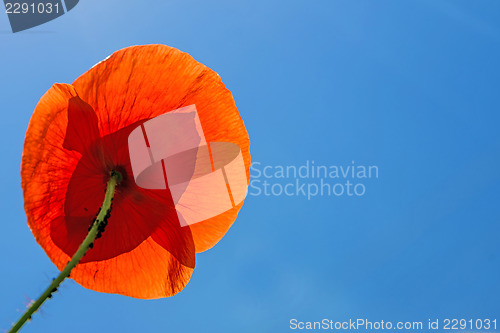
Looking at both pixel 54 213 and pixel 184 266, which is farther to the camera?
pixel 184 266

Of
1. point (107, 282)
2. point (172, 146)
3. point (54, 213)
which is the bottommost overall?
point (107, 282)

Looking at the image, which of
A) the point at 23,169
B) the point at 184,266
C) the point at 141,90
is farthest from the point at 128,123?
the point at 184,266

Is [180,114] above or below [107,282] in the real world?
above

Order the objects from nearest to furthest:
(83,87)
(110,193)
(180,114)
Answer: (110,193), (83,87), (180,114)

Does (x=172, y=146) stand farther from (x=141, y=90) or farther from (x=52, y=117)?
(x=52, y=117)

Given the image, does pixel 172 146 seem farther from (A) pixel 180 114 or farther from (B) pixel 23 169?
(B) pixel 23 169

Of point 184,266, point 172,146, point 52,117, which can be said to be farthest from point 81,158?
point 184,266

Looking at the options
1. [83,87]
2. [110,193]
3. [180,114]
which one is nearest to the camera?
[110,193]
